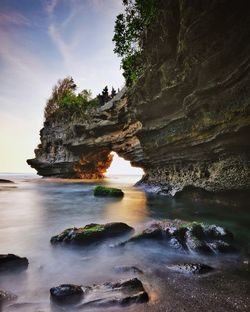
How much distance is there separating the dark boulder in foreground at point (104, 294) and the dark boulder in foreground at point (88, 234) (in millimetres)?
2547

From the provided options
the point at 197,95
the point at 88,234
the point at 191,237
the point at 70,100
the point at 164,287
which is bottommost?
the point at 164,287

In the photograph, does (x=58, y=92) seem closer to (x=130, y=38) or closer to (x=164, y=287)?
(x=130, y=38)

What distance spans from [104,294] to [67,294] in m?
0.53

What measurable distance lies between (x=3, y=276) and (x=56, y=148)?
36371 millimetres

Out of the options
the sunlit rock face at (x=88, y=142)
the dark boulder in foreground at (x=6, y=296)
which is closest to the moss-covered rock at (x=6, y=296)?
the dark boulder in foreground at (x=6, y=296)

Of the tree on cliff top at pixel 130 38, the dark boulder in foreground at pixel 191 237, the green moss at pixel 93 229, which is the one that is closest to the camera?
the dark boulder in foreground at pixel 191 237

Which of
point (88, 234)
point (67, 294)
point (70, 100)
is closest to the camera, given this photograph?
point (67, 294)

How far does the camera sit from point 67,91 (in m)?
44.8

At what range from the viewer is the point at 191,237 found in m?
6.04

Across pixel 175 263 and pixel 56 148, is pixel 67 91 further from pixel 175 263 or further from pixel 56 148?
pixel 175 263

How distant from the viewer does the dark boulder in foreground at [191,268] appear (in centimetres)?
444

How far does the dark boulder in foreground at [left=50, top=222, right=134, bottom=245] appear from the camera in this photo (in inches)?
247

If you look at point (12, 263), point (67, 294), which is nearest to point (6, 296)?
point (67, 294)

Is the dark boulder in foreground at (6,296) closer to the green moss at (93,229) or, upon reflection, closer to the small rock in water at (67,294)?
the small rock in water at (67,294)
